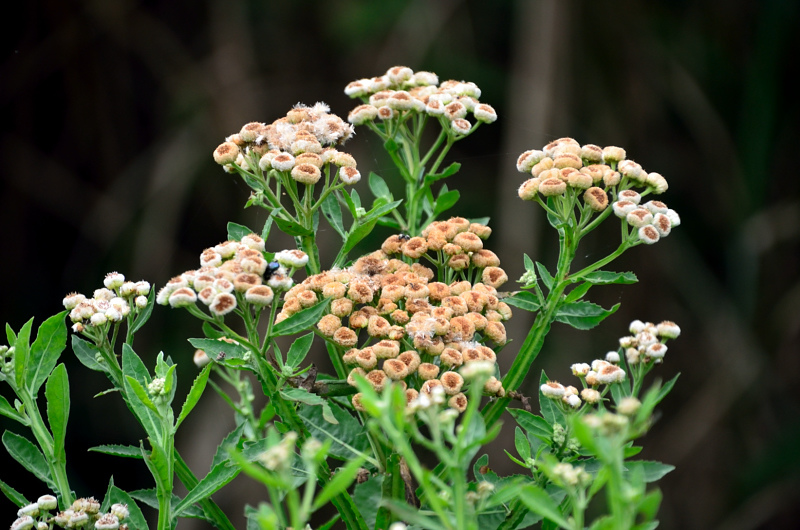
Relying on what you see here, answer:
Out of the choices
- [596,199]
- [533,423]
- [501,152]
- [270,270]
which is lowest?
[533,423]

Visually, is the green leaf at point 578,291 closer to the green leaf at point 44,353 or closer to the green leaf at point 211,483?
the green leaf at point 211,483

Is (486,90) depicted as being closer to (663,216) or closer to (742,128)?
(742,128)

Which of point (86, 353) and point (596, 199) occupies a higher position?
point (596, 199)

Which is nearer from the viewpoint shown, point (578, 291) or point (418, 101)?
point (578, 291)

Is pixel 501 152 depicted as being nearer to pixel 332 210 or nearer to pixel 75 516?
pixel 332 210

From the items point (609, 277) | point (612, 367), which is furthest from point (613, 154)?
point (612, 367)

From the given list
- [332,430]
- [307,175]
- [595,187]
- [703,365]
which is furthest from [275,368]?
[703,365]

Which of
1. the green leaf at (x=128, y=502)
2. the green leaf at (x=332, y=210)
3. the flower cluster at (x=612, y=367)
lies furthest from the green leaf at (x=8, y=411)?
the flower cluster at (x=612, y=367)
